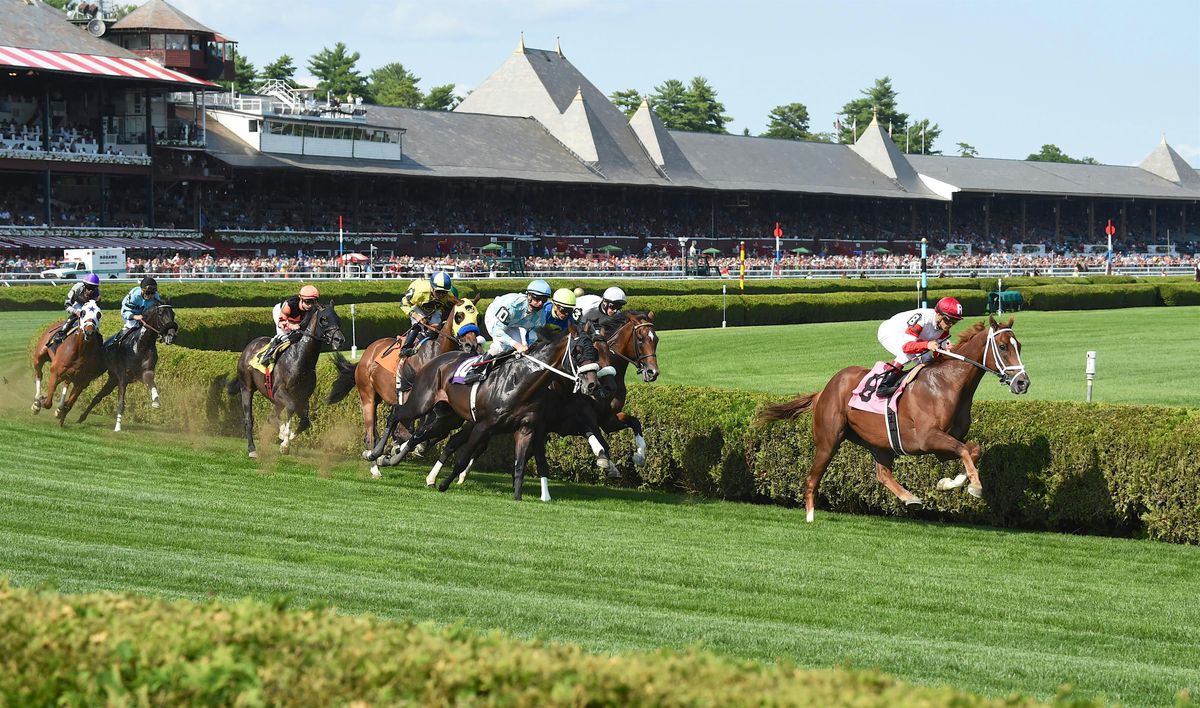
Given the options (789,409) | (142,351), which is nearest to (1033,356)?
(789,409)

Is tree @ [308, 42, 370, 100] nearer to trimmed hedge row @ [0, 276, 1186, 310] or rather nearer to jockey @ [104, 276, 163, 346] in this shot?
trimmed hedge row @ [0, 276, 1186, 310]

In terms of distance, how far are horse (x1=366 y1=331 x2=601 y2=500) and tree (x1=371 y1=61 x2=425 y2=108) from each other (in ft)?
308

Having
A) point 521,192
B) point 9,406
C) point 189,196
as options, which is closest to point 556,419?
point 9,406

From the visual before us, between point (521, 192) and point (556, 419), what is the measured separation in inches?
2210

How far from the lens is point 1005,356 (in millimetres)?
12430

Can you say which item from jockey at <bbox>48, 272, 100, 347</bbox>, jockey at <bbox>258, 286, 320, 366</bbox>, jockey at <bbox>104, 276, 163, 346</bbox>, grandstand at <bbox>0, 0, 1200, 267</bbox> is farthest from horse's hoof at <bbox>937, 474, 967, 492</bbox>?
grandstand at <bbox>0, 0, 1200, 267</bbox>

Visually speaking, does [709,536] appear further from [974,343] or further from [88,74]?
[88,74]

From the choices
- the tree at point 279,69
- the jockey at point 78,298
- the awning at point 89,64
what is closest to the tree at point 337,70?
the tree at point 279,69

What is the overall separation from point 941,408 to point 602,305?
4.58m

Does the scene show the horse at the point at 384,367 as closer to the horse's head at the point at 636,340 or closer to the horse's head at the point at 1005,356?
the horse's head at the point at 636,340

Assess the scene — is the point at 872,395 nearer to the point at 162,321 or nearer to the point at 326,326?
the point at 326,326

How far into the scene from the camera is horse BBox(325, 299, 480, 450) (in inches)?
602

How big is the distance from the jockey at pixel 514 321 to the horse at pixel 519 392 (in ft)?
0.77

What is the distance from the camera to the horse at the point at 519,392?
523 inches
